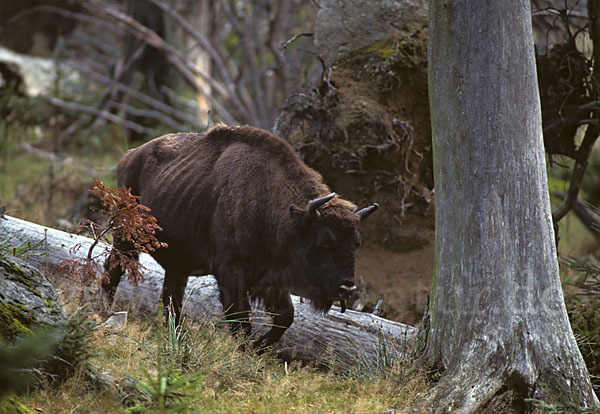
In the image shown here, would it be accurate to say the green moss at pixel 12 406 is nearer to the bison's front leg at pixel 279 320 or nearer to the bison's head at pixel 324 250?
the bison's front leg at pixel 279 320

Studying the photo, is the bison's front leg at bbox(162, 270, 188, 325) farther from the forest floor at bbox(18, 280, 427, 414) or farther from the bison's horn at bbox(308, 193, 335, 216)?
the bison's horn at bbox(308, 193, 335, 216)

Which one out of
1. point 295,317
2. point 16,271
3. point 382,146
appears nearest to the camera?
point 16,271

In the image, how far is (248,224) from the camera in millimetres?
6629

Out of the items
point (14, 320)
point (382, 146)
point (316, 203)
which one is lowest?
point (14, 320)

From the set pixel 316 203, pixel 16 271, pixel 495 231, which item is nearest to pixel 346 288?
pixel 316 203

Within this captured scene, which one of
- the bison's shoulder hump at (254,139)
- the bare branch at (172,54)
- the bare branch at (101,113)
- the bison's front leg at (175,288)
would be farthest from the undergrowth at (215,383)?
the bare branch at (101,113)

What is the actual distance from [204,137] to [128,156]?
3.38 feet

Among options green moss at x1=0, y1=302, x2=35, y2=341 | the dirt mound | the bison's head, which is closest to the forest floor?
green moss at x1=0, y1=302, x2=35, y2=341

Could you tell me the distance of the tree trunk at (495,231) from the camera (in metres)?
5.06

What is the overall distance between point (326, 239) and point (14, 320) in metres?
3.03

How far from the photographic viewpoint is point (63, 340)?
449 cm

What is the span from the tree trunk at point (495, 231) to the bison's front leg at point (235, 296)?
78.6 inches

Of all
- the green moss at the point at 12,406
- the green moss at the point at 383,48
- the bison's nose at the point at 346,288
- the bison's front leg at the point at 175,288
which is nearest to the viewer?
the green moss at the point at 12,406

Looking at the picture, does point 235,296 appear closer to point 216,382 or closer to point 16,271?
point 216,382
